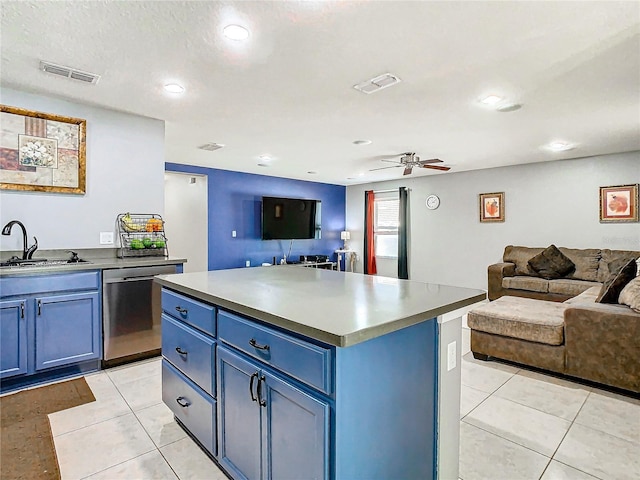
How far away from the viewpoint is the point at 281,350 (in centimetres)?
126

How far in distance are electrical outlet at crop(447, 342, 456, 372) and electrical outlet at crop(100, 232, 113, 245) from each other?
319 cm

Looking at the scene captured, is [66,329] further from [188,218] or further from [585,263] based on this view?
[585,263]

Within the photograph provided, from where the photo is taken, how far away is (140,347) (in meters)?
3.20

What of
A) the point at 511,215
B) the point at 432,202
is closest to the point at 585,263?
the point at 511,215

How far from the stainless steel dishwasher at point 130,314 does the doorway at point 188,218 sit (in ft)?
11.0

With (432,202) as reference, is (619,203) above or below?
below

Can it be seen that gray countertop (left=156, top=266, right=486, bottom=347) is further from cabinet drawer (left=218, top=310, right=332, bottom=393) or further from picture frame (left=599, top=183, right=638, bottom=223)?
picture frame (left=599, top=183, right=638, bottom=223)

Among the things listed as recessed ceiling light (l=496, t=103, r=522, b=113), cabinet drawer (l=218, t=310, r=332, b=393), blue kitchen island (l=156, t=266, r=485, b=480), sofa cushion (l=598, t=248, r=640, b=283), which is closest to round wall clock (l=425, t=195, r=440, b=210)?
sofa cushion (l=598, t=248, r=640, b=283)

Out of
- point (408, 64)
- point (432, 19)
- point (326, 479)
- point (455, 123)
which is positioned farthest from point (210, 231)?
point (326, 479)

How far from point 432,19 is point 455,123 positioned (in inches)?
80.5

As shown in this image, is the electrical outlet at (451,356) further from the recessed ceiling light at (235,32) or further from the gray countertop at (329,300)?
the recessed ceiling light at (235,32)

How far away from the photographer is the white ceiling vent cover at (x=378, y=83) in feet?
8.84

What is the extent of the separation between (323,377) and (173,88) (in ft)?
8.96

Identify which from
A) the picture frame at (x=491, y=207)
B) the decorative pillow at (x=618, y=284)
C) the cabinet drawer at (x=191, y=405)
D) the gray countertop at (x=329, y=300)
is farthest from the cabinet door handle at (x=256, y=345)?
the picture frame at (x=491, y=207)
